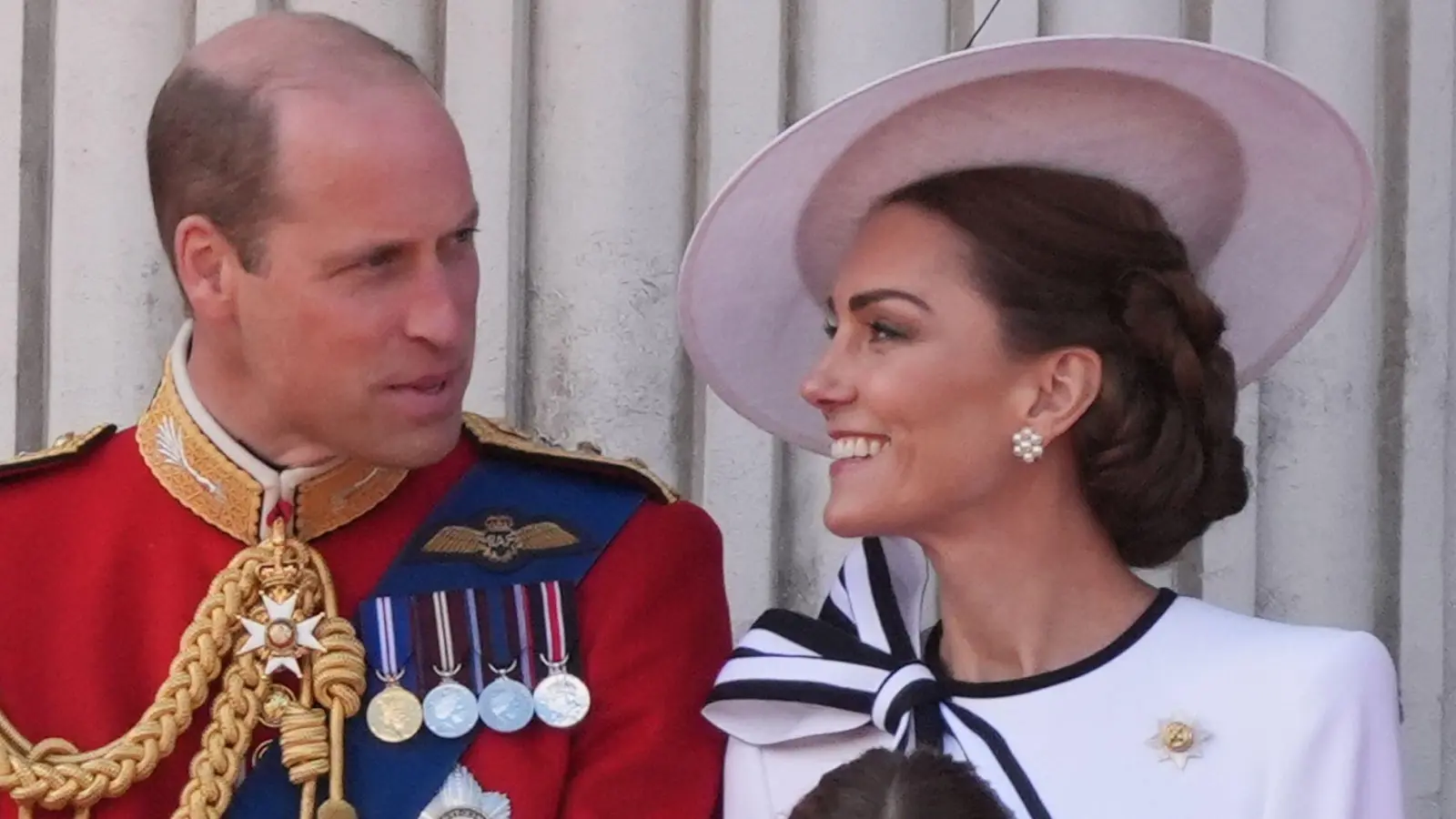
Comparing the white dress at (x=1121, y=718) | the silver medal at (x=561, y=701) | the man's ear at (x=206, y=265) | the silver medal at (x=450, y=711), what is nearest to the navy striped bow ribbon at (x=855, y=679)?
the white dress at (x=1121, y=718)

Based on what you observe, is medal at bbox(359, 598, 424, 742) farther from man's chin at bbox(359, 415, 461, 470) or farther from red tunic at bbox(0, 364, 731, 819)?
man's chin at bbox(359, 415, 461, 470)

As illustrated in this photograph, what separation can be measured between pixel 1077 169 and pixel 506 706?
0.73 metres

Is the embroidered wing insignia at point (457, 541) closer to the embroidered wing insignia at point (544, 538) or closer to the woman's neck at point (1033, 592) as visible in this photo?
the embroidered wing insignia at point (544, 538)

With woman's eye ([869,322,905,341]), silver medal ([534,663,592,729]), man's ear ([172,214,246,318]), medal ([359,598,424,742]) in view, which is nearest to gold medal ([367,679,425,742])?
medal ([359,598,424,742])

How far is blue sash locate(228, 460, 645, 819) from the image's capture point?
1928 mm

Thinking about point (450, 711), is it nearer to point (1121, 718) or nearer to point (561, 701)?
point (561, 701)

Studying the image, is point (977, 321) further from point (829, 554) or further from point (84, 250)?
point (84, 250)

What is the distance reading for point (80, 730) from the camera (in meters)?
1.94

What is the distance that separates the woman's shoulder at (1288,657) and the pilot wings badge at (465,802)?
0.62 metres

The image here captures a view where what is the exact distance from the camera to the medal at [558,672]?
1.97m

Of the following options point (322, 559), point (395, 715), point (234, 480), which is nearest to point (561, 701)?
point (395, 715)

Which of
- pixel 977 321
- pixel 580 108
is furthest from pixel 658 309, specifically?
pixel 977 321

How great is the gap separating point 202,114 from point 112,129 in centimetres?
81

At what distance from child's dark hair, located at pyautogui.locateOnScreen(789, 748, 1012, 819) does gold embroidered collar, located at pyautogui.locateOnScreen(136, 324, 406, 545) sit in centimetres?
61
